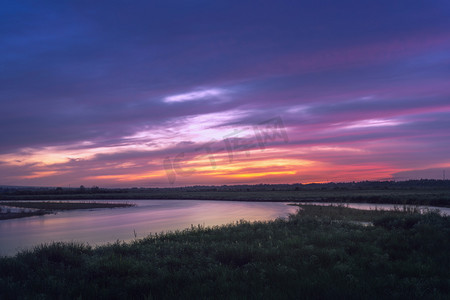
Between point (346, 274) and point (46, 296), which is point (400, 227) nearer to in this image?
point (346, 274)

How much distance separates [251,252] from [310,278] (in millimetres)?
2781

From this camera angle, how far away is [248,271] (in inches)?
357

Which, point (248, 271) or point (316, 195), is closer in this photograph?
point (248, 271)

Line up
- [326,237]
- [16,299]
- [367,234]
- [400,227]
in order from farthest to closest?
[400,227]
[367,234]
[326,237]
[16,299]

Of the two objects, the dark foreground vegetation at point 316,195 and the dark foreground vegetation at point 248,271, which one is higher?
the dark foreground vegetation at point 248,271

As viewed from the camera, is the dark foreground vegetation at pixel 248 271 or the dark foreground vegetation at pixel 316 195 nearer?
the dark foreground vegetation at pixel 248 271

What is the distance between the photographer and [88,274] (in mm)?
9047

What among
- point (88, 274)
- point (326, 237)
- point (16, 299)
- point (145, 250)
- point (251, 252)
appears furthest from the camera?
point (326, 237)

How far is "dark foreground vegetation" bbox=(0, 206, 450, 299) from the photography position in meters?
7.52

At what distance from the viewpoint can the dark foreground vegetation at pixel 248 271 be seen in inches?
296

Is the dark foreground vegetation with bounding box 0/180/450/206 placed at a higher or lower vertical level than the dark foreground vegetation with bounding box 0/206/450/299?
lower

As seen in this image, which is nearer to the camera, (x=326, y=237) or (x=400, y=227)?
(x=326, y=237)

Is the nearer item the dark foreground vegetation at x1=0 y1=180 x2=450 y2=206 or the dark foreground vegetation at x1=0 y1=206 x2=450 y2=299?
the dark foreground vegetation at x1=0 y1=206 x2=450 y2=299

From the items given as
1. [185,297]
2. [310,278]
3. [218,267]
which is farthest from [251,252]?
Answer: [185,297]
